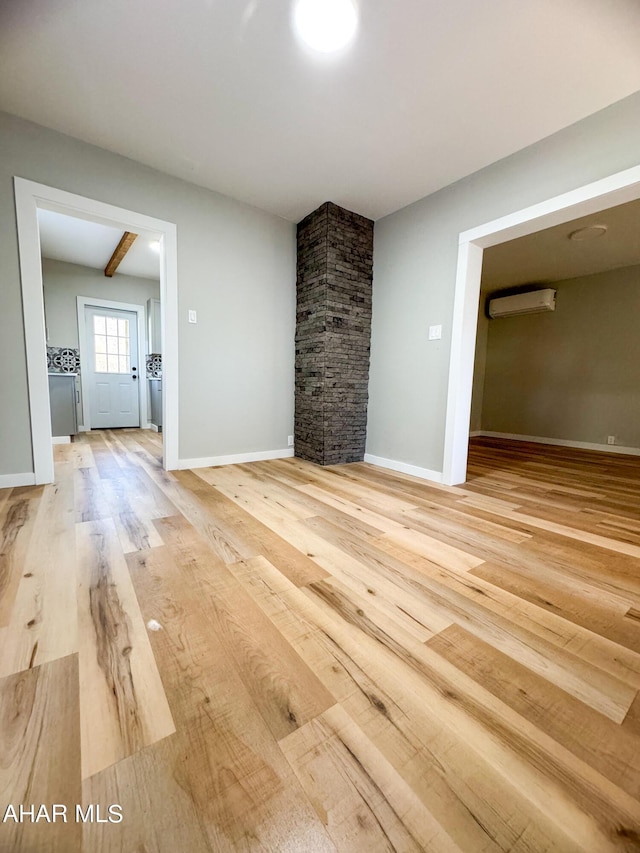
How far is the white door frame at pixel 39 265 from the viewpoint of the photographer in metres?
2.13

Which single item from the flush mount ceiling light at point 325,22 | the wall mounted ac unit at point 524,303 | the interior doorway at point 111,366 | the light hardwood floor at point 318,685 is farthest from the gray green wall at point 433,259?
the interior doorway at point 111,366

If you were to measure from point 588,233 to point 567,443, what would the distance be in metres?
2.81

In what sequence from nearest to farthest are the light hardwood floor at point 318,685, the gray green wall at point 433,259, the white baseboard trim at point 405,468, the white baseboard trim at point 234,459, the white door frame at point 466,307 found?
the light hardwood floor at point 318,685 → the gray green wall at point 433,259 → the white door frame at point 466,307 → the white baseboard trim at point 405,468 → the white baseboard trim at point 234,459

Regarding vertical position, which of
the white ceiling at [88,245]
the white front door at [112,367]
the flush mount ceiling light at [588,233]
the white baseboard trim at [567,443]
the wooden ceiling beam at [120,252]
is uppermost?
the white ceiling at [88,245]

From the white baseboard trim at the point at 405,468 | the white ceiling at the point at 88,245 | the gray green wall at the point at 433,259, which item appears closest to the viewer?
the gray green wall at the point at 433,259

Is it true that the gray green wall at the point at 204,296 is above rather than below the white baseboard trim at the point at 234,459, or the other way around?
above

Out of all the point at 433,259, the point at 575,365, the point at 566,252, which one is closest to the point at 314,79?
the point at 433,259

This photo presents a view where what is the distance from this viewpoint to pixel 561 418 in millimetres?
4797

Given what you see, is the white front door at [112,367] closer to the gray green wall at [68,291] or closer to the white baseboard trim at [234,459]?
the gray green wall at [68,291]

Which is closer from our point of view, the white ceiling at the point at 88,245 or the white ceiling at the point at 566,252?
the white ceiling at the point at 566,252

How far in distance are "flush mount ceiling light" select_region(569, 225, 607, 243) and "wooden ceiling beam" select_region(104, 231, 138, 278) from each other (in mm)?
4442

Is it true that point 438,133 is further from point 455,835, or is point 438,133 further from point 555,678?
point 455,835

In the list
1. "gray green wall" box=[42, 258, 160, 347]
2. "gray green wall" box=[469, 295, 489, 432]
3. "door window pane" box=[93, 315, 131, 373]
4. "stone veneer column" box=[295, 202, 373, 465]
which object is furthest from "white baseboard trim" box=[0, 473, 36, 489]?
"gray green wall" box=[469, 295, 489, 432]

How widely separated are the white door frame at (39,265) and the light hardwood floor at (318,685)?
2.79 ft
